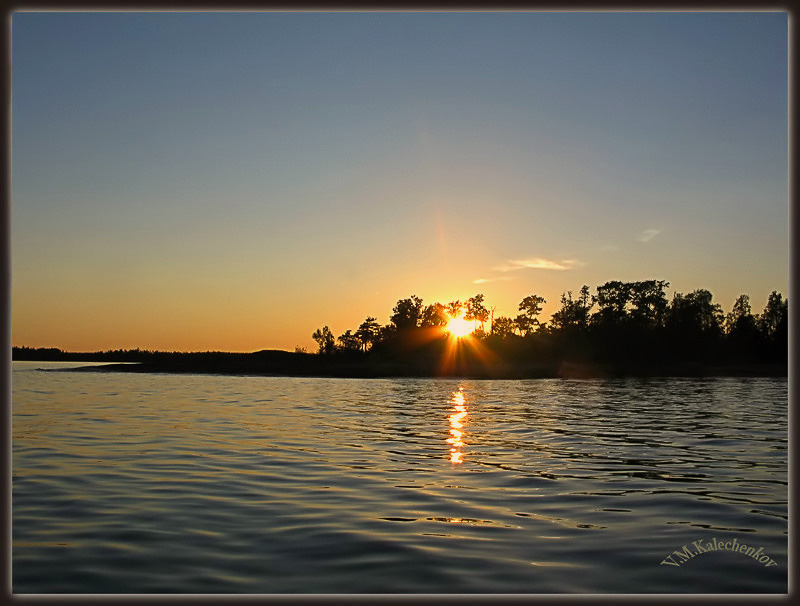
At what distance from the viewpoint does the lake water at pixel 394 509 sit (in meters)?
9.93

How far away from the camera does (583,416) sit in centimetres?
3478

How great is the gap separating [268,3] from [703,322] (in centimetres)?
13782

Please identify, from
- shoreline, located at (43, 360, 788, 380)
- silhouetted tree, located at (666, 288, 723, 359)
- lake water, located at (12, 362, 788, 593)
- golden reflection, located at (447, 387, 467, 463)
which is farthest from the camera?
silhouetted tree, located at (666, 288, 723, 359)

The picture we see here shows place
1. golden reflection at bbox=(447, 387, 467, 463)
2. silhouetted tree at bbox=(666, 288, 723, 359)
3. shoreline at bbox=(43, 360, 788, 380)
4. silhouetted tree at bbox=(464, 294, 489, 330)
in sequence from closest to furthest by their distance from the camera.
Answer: golden reflection at bbox=(447, 387, 467, 463), shoreline at bbox=(43, 360, 788, 380), silhouetted tree at bbox=(666, 288, 723, 359), silhouetted tree at bbox=(464, 294, 489, 330)

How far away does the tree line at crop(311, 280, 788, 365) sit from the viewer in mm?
119188

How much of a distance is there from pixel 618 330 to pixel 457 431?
107302 millimetres

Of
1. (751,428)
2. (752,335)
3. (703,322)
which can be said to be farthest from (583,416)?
(703,322)

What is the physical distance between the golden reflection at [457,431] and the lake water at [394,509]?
23cm

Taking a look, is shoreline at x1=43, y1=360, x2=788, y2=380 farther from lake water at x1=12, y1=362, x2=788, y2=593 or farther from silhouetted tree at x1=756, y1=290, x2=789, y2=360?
lake water at x1=12, y1=362, x2=788, y2=593

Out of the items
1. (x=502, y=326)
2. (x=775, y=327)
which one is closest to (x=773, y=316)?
(x=775, y=327)

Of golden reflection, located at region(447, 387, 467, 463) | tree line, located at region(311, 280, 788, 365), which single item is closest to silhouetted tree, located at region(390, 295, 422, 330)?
tree line, located at region(311, 280, 788, 365)

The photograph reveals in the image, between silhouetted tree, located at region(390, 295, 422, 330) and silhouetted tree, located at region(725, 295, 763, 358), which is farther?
silhouetted tree, located at region(390, 295, 422, 330)

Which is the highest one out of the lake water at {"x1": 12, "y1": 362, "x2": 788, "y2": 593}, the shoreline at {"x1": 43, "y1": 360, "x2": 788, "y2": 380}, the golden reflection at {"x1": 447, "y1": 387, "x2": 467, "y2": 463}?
the lake water at {"x1": 12, "y1": 362, "x2": 788, "y2": 593}

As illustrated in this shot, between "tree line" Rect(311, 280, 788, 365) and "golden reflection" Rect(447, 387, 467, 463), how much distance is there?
8338cm
